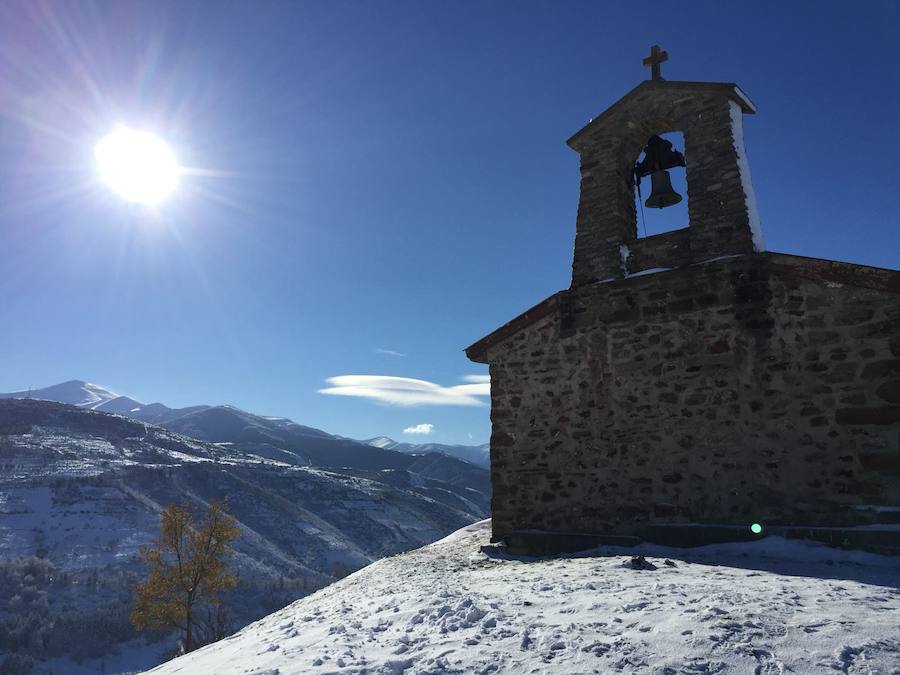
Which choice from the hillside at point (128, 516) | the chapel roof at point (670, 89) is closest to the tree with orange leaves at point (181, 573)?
the hillside at point (128, 516)

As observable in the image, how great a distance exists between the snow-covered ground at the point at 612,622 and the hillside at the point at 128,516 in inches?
2338

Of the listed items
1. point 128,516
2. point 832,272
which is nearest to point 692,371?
point 832,272

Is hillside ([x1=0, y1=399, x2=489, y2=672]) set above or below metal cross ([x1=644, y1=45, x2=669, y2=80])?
below

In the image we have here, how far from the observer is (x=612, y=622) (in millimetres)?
3926

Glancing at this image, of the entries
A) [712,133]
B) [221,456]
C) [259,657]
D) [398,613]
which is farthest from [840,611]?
[221,456]

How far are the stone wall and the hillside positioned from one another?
58100 millimetres

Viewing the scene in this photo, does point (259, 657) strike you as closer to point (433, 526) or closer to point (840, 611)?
point (840, 611)

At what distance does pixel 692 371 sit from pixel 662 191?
10.3 feet

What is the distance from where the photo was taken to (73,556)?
6794 cm

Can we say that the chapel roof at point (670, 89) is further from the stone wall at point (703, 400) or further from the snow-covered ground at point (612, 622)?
the snow-covered ground at point (612, 622)

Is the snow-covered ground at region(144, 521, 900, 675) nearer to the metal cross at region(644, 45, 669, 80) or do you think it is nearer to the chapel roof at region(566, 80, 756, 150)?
the chapel roof at region(566, 80, 756, 150)

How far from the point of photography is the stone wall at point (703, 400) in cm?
674

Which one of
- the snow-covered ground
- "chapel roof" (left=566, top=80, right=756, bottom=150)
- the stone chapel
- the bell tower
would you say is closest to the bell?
the bell tower

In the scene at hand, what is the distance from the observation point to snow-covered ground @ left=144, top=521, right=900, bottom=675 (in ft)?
10.7
